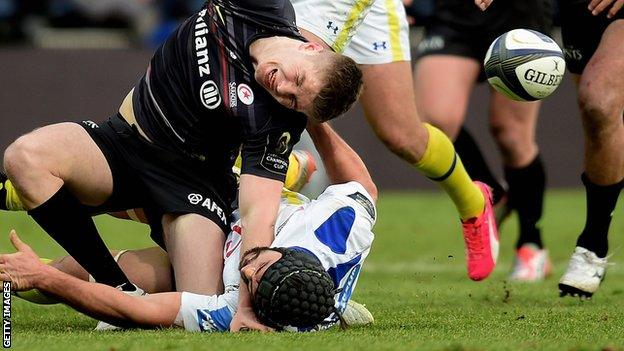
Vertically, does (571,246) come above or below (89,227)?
below

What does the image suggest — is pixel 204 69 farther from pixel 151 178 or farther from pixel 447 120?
pixel 447 120

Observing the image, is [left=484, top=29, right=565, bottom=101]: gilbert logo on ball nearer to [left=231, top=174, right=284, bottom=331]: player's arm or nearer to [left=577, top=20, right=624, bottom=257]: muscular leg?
[left=577, top=20, right=624, bottom=257]: muscular leg

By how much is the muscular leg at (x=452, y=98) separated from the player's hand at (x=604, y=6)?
159 cm

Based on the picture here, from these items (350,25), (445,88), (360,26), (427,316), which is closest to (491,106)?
(445,88)

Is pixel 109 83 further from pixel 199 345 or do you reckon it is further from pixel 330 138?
pixel 199 345

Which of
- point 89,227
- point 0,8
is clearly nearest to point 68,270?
point 89,227

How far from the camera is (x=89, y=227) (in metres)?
4.77

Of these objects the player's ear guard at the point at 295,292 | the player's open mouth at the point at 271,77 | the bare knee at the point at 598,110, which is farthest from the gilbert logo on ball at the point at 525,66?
the player's ear guard at the point at 295,292

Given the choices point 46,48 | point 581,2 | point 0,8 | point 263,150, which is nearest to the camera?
point 263,150

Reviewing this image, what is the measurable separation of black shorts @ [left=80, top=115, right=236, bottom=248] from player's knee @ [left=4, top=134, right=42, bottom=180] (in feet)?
1.20

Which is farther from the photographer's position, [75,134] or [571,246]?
[571,246]

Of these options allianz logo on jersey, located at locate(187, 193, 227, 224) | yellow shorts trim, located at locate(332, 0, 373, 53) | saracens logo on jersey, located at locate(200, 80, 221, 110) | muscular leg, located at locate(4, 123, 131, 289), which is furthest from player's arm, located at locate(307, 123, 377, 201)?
muscular leg, located at locate(4, 123, 131, 289)

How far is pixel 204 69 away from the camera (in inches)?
194

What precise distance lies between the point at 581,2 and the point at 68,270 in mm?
2744
